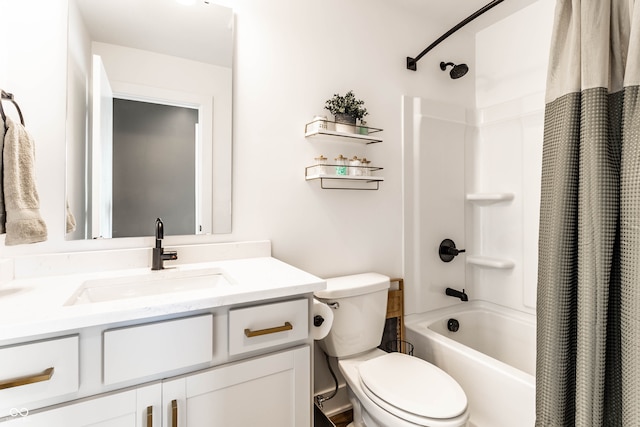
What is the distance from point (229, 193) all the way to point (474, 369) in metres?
1.45

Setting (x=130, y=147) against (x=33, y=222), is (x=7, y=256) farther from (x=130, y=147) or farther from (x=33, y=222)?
(x=130, y=147)

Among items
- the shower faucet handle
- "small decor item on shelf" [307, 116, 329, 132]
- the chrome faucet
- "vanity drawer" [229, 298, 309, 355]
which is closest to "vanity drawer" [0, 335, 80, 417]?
"vanity drawer" [229, 298, 309, 355]

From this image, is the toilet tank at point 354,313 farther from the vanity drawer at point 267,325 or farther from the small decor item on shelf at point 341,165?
the small decor item on shelf at point 341,165

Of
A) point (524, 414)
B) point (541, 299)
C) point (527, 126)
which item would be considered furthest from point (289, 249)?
point (527, 126)

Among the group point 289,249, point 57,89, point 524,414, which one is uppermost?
point 57,89

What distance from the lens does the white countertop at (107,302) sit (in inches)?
28.2

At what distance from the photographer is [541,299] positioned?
1.20 metres

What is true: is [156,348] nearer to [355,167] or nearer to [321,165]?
[321,165]

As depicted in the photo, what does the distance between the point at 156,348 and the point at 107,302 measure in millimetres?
172

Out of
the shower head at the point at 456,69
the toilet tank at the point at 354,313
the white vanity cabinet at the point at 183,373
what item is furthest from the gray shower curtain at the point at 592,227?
the white vanity cabinet at the point at 183,373

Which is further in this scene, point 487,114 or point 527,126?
point 487,114

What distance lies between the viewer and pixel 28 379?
0.70m

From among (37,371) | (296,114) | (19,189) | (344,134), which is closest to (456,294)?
(344,134)

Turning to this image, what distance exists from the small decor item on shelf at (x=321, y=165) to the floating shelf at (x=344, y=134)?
0.40 feet
